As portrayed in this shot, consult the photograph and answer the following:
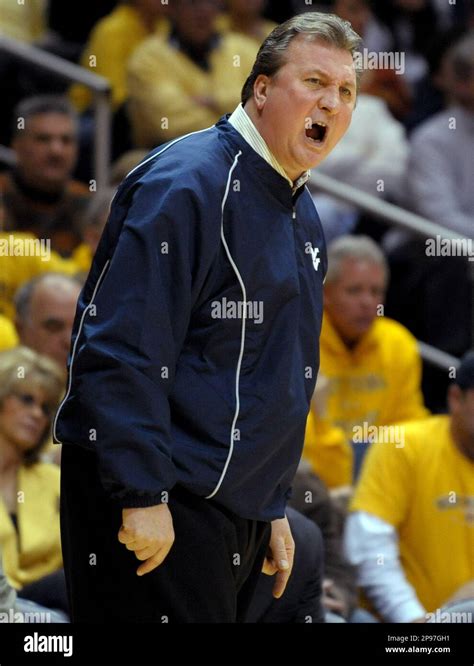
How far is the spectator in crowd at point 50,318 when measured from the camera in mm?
3887

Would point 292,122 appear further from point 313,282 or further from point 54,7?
point 54,7

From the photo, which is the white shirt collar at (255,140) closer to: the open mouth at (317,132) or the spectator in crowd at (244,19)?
the open mouth at (317,132)

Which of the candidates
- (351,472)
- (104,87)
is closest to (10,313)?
(104,87)

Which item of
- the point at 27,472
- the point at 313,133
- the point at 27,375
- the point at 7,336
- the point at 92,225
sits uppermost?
the point at 92,225

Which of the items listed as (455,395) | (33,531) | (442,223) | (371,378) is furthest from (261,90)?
(442,223)

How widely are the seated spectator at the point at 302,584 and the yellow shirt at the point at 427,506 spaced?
3.19ft

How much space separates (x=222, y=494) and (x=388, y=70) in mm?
4018

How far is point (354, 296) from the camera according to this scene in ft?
13.9

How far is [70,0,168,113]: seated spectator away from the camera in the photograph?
5.25m

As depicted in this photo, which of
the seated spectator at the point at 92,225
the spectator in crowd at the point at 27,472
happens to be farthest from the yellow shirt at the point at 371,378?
the spectator in crowd at the point at 27,472

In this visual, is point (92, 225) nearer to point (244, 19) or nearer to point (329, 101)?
point (244, 19)

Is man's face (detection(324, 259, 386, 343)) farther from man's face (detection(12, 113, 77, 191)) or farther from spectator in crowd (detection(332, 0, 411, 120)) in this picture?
spectator in crowd (detection(332, 0, 411, 120))

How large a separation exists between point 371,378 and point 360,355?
81 mm

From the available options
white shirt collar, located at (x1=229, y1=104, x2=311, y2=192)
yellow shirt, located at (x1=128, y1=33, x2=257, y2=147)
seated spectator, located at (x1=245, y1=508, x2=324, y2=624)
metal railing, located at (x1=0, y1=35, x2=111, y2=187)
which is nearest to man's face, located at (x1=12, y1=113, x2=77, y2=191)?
metal railing, located at (x1=0, y1=35, x2=111, y2=187)
